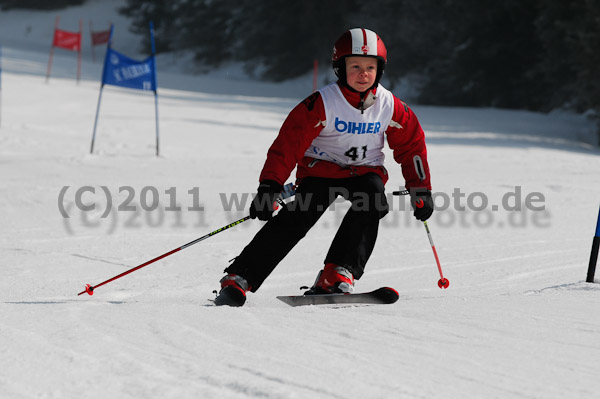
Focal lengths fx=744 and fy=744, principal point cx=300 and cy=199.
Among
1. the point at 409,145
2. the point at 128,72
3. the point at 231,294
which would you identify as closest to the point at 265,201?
the point at 231,294

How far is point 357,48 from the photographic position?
3861 mm

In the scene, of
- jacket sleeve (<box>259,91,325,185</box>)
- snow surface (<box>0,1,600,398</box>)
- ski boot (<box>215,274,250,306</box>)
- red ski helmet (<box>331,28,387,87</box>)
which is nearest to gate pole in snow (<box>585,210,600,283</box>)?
snow surface (<box>0,1,600,398</box>)

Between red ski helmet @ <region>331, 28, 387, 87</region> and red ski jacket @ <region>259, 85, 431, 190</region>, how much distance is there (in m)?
0.12

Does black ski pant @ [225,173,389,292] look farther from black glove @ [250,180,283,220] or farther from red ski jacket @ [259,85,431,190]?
black glove @ [250,180,283,220]

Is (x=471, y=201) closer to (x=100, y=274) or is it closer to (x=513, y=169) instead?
(x=513, y=169)

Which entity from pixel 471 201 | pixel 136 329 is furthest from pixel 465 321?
pixel 471 201

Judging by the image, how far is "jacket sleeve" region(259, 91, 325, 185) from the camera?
3812 mm

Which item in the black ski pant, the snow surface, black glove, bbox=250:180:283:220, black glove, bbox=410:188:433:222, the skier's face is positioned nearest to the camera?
the snow surface

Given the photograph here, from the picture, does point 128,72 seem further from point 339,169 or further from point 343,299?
point 343,299

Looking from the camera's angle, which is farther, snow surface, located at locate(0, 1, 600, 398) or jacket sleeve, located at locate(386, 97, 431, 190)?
jacket sleeve, located at locate(386, 97, 431, 190)

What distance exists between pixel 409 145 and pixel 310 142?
63cm

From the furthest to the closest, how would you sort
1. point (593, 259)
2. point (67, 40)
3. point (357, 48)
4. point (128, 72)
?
1. point (67, 40)
2. point (128, 72)
3. point (593, 259)
4. point (357, 48)

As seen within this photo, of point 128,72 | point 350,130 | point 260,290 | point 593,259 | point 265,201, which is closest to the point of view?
point 265,201

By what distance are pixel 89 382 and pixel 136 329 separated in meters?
0.54
